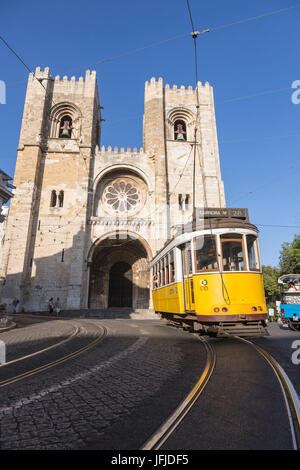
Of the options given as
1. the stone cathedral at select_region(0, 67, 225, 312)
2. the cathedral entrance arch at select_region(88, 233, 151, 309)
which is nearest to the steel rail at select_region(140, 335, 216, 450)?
the stone cathedral at select_region(0, 67, 225, 312)

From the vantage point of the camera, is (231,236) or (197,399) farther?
(231,236)

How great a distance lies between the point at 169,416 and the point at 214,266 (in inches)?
157

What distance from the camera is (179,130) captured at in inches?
894

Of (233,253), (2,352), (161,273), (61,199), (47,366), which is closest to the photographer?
(47,366)

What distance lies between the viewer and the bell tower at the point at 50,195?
1762 cm

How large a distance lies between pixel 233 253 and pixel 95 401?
14.7 ft

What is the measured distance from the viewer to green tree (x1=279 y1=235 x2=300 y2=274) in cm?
2791

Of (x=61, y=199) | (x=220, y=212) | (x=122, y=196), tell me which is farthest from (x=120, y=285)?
(x=220, y=212)

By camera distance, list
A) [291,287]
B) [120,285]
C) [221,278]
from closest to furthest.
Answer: [221,278]
[291,287]
[120,285]

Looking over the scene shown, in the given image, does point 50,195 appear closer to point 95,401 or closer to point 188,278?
point 188,278

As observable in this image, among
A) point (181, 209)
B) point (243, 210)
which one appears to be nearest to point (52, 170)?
point (181, 209)

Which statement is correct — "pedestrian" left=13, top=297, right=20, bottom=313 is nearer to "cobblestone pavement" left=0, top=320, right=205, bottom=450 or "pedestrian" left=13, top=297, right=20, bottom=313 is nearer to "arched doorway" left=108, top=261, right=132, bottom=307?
"arched doorway" left=108, top=261, right=132, bottom=307

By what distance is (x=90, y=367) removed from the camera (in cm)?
377

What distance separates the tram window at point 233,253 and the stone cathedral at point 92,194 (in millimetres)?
12144
